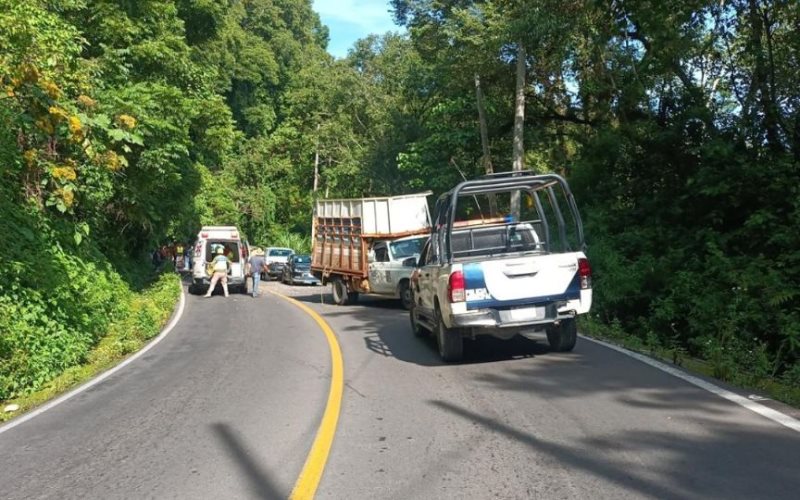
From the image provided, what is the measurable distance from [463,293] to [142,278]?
2041cm

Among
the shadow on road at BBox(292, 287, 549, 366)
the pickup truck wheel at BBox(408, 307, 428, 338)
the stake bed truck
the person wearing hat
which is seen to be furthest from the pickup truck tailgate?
the person wearing hat

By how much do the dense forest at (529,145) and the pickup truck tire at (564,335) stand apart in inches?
73.5

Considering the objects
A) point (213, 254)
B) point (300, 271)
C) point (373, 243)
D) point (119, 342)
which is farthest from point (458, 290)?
point (300, 271)

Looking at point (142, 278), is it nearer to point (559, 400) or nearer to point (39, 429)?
point (39, 429)

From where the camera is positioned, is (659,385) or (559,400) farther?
(659,385)

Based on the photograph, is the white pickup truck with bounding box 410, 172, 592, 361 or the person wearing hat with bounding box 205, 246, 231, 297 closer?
the white pickup truck with bounding box 410, 172, 592, 361

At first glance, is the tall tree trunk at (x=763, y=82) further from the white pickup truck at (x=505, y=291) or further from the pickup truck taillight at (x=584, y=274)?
the pickup truck taillight at (x=584, y=274)

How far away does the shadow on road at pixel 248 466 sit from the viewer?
482 centimetres

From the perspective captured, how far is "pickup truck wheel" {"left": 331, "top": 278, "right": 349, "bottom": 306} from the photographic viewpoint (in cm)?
2039

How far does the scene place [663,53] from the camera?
54.0ft

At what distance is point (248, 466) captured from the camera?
17.7ft

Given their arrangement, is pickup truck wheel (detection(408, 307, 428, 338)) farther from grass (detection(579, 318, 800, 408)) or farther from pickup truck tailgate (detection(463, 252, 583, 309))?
pickup truck tailgate (detection(463, 252, 583, 309))

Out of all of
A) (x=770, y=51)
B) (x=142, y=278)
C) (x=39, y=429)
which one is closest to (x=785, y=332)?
(x=770, y=51)

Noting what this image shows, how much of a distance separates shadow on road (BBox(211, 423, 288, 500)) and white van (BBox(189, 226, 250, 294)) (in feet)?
67.8
